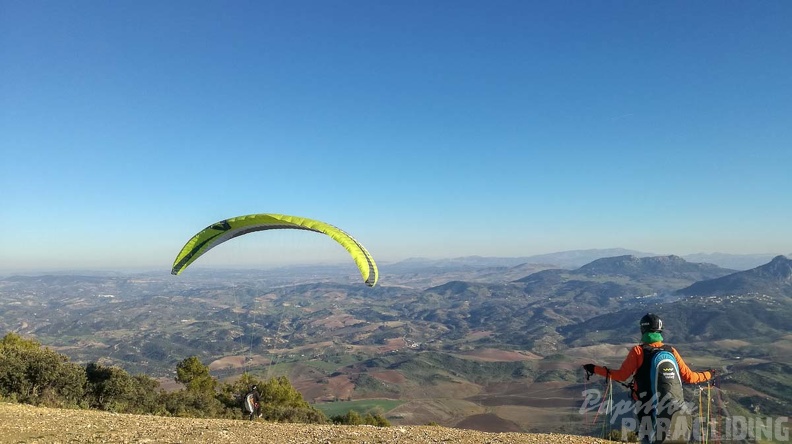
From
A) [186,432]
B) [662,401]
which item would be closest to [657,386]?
[662,401]

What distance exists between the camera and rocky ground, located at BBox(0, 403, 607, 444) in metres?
13.5

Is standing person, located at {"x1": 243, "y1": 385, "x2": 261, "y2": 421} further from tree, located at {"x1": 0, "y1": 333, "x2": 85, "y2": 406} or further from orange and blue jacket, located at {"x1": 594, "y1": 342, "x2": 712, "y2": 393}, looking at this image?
orange and blue jacket, located at {"x1": 594, "y1": 342, "x2": 712, "y2": 393}

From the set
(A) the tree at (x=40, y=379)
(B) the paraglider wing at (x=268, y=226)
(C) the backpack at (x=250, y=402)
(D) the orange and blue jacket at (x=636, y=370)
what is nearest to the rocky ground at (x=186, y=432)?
(C) the backpack at (x=250, y=402)

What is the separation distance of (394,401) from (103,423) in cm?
16752

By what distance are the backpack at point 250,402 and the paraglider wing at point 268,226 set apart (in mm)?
6658

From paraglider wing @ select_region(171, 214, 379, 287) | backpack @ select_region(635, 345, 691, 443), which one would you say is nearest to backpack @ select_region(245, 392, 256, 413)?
paraglider wing @ select_region(171, 214, 379, 287)

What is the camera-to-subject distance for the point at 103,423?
598 inches

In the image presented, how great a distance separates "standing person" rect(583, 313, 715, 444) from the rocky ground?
805cm

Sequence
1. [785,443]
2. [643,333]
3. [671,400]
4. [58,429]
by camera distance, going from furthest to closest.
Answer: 1. [785,443]
2. [58,429]
3. [643,333]
4. [671,400]

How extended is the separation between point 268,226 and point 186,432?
9.40 meters

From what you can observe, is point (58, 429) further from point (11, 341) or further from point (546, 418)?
point (546, 418)

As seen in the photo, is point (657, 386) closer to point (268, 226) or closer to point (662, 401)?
point (662, 401)

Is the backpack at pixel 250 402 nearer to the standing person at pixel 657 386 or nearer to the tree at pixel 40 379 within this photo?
the tree at pixel 40 379

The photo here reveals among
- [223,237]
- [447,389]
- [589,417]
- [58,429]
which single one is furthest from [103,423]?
[447,389]
